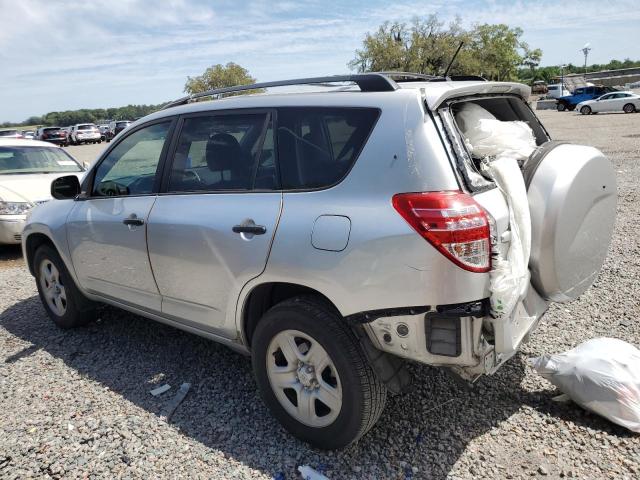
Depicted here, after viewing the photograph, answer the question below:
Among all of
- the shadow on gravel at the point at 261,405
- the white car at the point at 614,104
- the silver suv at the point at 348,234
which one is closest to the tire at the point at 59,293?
the shadow on gravel at the point at 261,405

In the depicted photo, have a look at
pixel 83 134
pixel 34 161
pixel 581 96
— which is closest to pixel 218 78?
pixel 83 134

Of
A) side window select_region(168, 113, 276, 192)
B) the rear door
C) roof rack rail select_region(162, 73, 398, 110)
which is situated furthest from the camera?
side window select_region(168, 113, 276, 192)

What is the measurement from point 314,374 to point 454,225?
1088mm

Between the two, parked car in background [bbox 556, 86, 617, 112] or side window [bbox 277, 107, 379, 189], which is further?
parked car in background [bbox 556, 86, 617, 112]

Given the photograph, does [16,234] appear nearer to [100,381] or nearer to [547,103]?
[100,381]

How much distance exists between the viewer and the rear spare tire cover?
2.49m

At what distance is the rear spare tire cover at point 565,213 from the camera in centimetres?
249

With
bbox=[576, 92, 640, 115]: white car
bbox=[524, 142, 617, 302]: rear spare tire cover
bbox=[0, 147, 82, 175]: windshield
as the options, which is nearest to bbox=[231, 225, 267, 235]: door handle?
bbox=[524, 142, 617, 302]: rear spare tire cover

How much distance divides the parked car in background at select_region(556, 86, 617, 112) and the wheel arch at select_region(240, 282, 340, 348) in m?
42.2

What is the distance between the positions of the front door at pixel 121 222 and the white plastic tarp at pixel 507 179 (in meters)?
2.01

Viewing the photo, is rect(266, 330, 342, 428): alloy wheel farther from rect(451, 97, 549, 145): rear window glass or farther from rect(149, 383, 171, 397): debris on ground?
rect(451, 97, 549, 145): rear window glass

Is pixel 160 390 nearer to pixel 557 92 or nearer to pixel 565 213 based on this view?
pixel 565 213

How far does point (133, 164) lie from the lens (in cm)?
376

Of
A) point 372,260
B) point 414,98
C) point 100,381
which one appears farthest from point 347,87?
point 100,381
